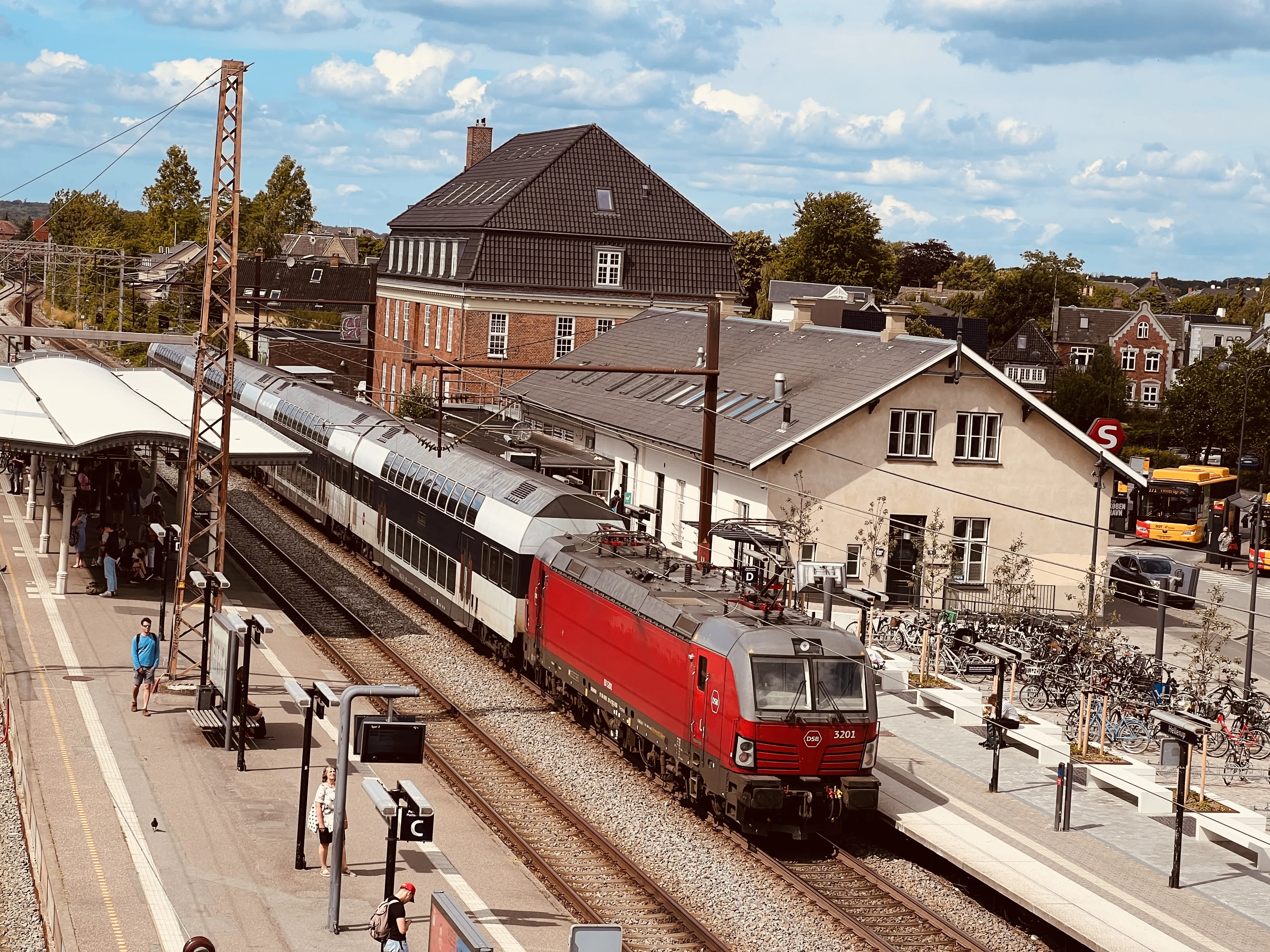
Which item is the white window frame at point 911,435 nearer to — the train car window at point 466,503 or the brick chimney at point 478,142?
the train car window at point 466,503

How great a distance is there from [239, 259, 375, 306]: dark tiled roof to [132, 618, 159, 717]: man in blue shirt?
3075 inches

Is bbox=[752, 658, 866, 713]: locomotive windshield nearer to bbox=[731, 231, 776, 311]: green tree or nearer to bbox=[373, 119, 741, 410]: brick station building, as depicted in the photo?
bbox=[373, 119, 741, 410]: brick station building

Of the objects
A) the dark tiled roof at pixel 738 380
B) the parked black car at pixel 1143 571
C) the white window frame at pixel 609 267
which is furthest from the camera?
the white window frame at pixel 609 267

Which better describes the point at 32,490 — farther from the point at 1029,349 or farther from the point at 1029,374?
the point at 1029,349

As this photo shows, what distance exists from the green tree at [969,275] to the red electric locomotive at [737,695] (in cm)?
13180

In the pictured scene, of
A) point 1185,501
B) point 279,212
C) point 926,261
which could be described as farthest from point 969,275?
point 1185,501

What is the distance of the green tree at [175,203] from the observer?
12712 centimetres

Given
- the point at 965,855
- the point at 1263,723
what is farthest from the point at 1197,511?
the point at 965,855

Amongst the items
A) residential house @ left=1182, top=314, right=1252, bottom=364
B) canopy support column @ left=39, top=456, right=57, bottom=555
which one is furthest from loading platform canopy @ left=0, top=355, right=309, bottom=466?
residential house @ left=1182, top=314, right=1252, bottom=364

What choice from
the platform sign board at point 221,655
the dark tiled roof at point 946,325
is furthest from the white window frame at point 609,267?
the platform sign board at point 221,655

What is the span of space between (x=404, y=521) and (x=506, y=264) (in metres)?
27.4

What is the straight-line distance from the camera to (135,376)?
50094mm

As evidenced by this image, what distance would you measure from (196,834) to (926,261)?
151 metres

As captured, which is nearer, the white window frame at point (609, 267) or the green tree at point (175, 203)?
the white window frame at point (609, 267)
